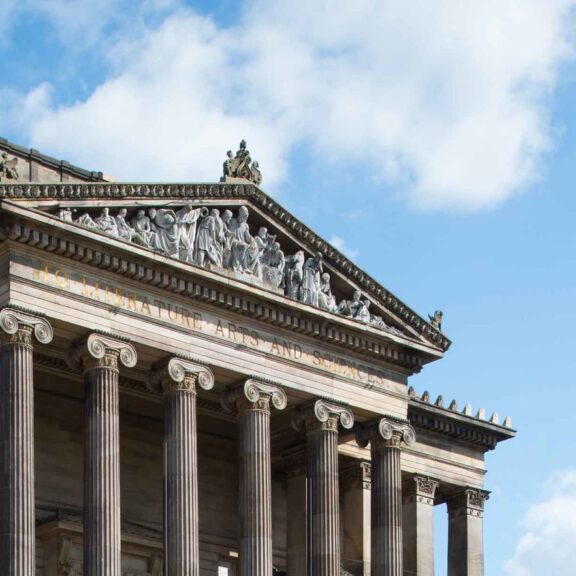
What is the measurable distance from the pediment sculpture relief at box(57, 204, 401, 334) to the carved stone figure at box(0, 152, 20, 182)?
1.68 meters

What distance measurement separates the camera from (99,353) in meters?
55.8

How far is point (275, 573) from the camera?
66125mm

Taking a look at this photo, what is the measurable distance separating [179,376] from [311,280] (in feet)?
22.0

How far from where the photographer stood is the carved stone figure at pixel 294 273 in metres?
61.7

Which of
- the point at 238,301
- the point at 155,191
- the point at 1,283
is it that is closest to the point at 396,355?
the point at 238,301

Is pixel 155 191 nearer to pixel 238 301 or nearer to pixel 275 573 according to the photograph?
pixel 238 301

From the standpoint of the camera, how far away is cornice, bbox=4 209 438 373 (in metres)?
55.2

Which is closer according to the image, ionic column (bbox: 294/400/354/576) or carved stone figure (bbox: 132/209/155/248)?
carved stone figure (bbox: 132/209/155/248)

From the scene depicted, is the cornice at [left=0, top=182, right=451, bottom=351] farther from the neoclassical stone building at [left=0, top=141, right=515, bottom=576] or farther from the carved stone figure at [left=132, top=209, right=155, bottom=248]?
the carved stone figure at [left=132, top=209, right=155, bottom=248]

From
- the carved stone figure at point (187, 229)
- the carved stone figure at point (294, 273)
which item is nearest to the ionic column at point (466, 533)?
the carved stone figure at point (294, 273)

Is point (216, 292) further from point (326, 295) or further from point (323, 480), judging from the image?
point (323, 480)

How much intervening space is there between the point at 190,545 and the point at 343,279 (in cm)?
1143

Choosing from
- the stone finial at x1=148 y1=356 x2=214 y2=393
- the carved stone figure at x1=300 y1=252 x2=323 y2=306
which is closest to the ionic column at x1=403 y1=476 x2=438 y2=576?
the carved stone figure at x1=300 y1=252 x2=323 y2=306

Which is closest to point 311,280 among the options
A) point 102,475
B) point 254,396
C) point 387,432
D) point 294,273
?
point 294,273
